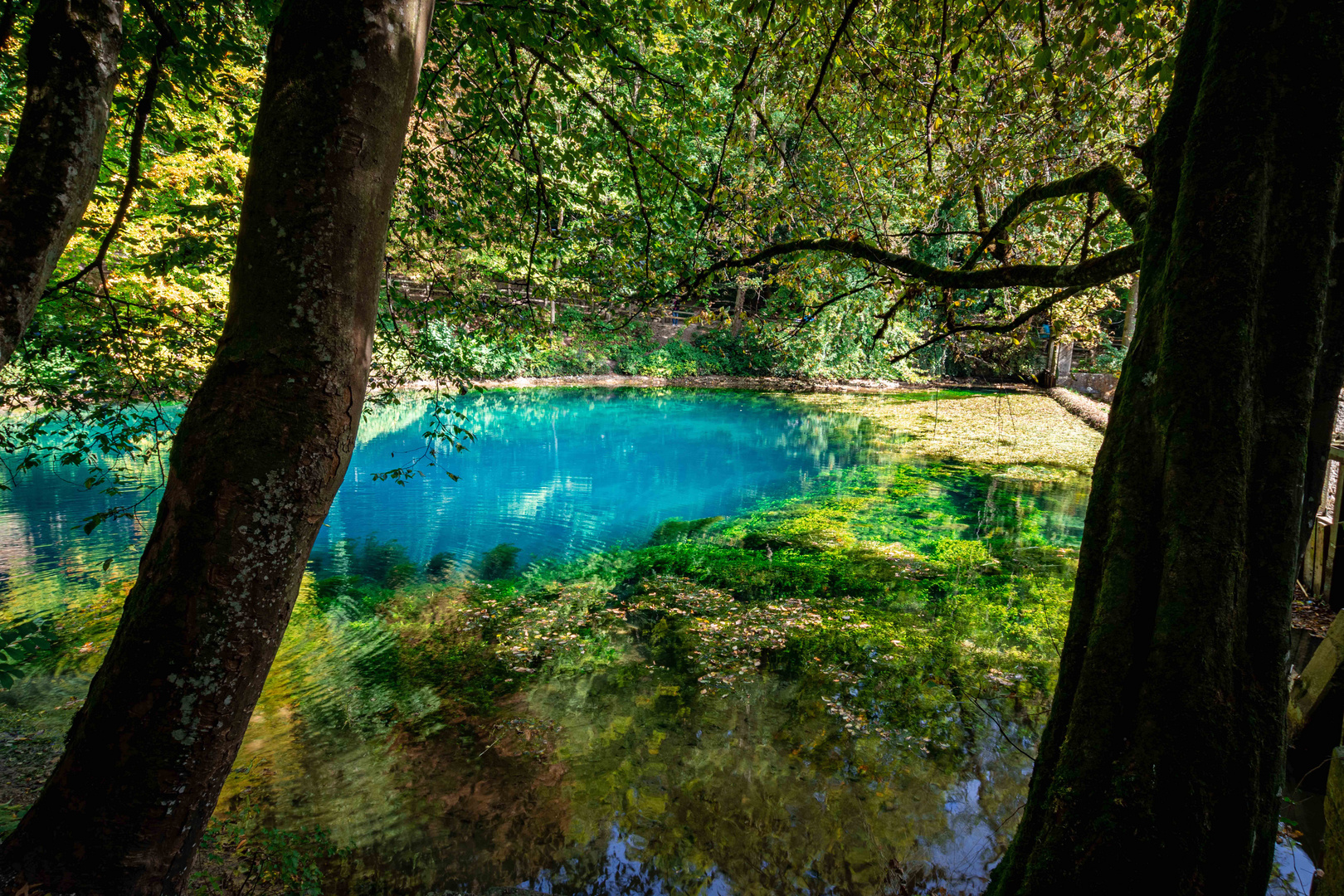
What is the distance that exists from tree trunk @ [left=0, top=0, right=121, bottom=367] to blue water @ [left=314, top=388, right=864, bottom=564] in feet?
19.2

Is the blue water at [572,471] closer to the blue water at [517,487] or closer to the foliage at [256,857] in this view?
the blue water at [517,487]

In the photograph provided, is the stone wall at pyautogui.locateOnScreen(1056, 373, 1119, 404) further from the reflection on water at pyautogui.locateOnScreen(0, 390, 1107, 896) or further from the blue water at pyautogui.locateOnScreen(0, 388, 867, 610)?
the reflection on water at pyautogui.locateOnScreen(0, 390, 1107, 896)

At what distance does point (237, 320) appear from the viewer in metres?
1.36

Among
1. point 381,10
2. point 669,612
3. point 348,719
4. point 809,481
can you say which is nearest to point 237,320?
point 381,10

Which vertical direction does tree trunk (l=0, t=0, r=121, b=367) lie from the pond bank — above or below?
above

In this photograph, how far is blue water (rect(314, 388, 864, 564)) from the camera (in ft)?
28.5

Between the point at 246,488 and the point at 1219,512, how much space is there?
7.27ft

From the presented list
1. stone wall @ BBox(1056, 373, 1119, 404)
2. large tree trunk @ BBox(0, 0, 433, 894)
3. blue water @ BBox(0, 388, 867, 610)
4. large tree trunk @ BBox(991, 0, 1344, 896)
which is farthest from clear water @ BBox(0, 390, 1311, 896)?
stone wall @ BBox(1056, 373, 1119, 404)

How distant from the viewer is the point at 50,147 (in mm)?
1955

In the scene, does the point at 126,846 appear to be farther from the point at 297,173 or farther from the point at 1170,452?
the point at 1170,452

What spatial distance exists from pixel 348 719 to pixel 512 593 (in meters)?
2.40

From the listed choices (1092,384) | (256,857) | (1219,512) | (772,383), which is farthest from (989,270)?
(772,383)

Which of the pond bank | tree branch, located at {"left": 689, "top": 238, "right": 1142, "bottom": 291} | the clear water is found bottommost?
the clear water

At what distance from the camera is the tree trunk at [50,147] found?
192 cm
